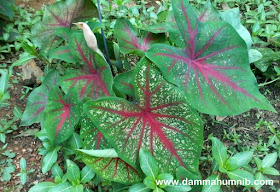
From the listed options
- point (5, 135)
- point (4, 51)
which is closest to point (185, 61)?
point (5, 135)

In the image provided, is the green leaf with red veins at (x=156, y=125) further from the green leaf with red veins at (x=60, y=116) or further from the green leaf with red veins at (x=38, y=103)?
the green leaf with red veins at (x=38, y=103)

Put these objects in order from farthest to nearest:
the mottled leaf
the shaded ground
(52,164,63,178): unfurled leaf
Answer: the shaded ground, the mottled leaf, (52,164,63,178): unfurled leaf

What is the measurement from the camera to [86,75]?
135 centimetres

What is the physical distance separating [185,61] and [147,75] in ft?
0.56

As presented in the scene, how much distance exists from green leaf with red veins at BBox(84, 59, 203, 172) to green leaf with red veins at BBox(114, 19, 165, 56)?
1.15ft

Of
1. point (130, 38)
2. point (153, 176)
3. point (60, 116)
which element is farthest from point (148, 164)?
point (130, 38)

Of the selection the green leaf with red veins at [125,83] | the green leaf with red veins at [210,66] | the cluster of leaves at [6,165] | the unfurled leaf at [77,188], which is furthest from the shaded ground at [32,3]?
the unfurled leaf at [77,188]

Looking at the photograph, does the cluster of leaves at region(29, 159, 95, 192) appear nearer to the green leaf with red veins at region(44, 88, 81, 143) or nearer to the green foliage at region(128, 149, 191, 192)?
the green leaf with red veins at region(44, 88, 81, 143)

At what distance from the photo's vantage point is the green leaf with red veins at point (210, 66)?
1.10 meters

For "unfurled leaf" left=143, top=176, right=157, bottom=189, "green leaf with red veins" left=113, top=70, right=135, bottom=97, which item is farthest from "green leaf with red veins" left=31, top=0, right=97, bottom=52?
"unfurled leaf" left=143, top=176, right=157, bottom=189

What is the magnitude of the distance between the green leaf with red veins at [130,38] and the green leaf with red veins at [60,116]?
1.17ft

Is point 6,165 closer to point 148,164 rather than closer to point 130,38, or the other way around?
point 148,164

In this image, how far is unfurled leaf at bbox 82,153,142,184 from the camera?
1166 millimetres

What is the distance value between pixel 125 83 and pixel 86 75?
0.73ft
